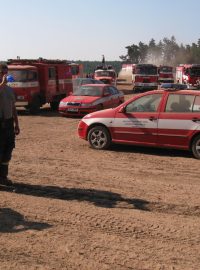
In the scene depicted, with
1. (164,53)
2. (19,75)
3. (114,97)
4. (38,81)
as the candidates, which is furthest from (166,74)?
(164,53)

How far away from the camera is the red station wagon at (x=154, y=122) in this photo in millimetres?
10055

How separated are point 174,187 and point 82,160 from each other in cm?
271

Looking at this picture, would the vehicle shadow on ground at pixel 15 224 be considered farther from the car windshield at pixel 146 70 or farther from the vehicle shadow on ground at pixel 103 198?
the car windshield at pixel 146 70

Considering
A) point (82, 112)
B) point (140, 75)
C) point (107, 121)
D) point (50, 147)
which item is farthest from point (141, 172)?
point (140, 75)

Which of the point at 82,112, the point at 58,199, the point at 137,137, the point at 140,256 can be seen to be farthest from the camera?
the point at 82,112

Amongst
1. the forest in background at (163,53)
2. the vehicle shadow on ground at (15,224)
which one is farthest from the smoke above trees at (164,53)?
the vehicle shadow on ground at (15,224)

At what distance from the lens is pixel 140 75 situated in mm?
38312

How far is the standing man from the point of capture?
7.33 meters

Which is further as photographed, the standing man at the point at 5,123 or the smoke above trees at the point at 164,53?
the smoke above trees at the point at 164,53

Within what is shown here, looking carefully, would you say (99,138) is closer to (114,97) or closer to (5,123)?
(5,123)

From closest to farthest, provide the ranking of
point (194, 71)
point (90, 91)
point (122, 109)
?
1. point (122, 109)
2. point (90, 91)
3. point (194, 71)

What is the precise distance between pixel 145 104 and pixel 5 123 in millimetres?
4185

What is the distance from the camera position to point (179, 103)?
10.3 m

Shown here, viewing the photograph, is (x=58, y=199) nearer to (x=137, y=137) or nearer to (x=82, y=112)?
(x=137, y=137)
